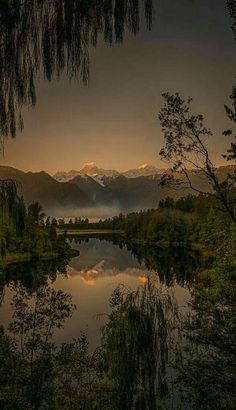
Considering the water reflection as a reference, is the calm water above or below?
below

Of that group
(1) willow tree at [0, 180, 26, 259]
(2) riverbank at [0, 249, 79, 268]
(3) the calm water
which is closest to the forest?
(1) willow tree at [0, 180, 26, 259]

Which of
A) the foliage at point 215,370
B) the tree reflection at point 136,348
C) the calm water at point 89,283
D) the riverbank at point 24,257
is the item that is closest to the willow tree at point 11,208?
the foliage at point 215,370

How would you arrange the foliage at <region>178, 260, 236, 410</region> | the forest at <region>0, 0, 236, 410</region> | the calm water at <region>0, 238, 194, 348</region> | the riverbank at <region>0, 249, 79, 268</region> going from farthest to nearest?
the riverbank at <region>0, 249, 79, 268</region>
the calm water at <region>0, 238, 194, 348</region>
the foliage at <region>178, 260, 236, 410</region>
the forest at <region>0, 0, 236, 410</region>

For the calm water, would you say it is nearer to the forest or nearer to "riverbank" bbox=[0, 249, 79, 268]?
"riverbank" bbox=[0, 249, 79, 268]

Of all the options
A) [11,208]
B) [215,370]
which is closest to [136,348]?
[215,370]

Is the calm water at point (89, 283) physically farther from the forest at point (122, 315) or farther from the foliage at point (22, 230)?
the forest at point (122, 315)

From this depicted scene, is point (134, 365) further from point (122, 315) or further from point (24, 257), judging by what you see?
point (24, 257)

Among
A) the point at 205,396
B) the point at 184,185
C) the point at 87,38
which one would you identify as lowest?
the point at 205,396

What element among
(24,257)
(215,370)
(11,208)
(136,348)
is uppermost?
(11,208)

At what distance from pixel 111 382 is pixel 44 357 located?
12.0 ft

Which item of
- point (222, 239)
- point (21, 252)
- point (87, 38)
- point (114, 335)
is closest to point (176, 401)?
point (114, 335)

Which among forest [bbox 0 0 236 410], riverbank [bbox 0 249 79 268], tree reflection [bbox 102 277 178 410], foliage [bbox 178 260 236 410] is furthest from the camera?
riverbank [bbox 0 249 79 268]

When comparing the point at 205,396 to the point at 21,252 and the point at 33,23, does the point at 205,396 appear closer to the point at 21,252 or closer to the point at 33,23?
the point at 33,23

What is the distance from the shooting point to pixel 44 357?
1289 centimetres
